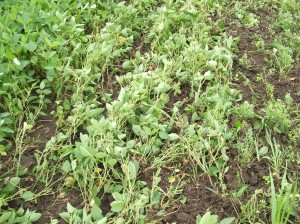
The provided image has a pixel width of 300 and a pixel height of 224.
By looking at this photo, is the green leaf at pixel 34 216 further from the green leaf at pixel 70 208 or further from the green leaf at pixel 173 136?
the green leaf at pixel 173 136

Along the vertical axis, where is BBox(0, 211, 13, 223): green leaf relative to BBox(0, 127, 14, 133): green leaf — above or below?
below

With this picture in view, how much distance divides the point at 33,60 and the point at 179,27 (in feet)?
4.66

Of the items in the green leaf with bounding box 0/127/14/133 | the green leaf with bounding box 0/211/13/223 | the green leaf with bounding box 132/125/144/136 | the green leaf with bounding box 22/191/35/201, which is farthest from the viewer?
the green leaf with bounding box 132/125/144/136

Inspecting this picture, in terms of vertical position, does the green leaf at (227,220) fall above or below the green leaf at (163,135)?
below

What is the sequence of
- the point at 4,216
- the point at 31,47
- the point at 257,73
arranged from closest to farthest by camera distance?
the point at 4,216
the point at 31,47
the point at 257,73

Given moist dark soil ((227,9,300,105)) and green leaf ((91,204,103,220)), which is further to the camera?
moist dark soil ((227,9,300,105))

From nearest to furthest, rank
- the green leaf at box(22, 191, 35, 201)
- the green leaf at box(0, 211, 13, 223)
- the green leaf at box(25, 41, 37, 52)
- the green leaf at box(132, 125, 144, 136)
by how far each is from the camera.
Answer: the green leaf at box(0, 211, 13, 223)
the green leaf at box(22, 191, 35, 201)
the green leaf at box(132, 125, 144, 136)
the green leaf at box(25, 41, 37, 52)

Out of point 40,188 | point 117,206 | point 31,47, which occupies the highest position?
point 31,47

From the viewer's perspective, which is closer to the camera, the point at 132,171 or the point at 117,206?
the point at 117,206

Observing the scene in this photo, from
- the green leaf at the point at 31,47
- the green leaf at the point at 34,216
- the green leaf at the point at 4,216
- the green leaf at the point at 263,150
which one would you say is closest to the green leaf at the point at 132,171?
the green leaf at the point at 34,216

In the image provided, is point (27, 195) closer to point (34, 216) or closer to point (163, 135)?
point (34, 216)

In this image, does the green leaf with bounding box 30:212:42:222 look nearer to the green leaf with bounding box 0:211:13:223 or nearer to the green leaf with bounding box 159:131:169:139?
the green leaf with bounding box 0:211:13:223

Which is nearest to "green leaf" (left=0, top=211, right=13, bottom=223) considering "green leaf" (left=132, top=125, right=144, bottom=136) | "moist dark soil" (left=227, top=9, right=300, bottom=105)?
"green leaf" (left=132, top=125, right=144, bottom=136)

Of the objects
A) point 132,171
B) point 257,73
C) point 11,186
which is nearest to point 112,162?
point 132,171
